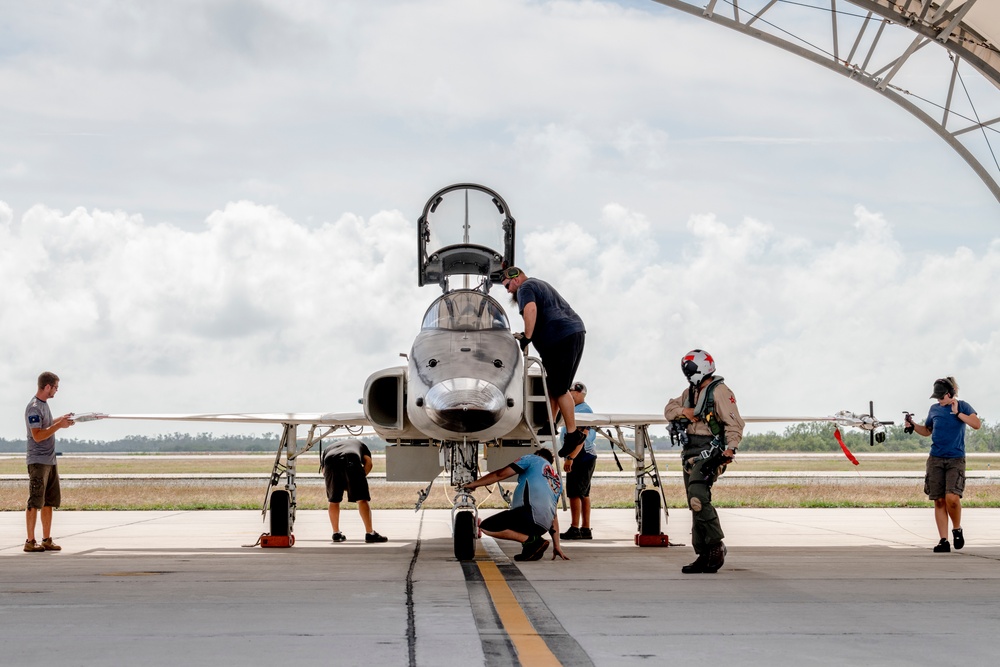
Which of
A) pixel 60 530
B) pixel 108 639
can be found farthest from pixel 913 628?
pixel 60 530

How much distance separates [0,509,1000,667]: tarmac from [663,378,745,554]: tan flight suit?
389 millimetres

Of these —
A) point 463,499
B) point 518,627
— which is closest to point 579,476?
point 463,499

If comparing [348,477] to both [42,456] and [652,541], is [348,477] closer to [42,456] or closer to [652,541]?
[42,456]

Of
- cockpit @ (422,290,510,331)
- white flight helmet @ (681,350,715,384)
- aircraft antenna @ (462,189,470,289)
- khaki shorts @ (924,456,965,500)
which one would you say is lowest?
khaki shorts @ (924,456,965,500)

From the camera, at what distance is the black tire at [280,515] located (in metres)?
13.6

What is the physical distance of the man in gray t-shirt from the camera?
12.6 m

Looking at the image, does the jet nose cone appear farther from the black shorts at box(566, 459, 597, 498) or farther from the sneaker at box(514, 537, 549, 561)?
the black shorts at box(566, 459, 597, 498)

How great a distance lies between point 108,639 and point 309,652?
1118 mm

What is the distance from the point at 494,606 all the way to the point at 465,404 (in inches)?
128

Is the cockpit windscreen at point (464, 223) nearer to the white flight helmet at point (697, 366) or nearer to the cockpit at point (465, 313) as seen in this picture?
the cockpit at point (465, 313)

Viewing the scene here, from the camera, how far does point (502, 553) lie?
12.0m

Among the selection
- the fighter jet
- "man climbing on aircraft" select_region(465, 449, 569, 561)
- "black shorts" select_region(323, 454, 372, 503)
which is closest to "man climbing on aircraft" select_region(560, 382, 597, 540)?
the fighter jet

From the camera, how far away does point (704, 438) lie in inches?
381

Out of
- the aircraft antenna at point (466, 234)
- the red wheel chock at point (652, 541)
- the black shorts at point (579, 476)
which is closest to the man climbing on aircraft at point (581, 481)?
the black shorts at point (579, 476)
